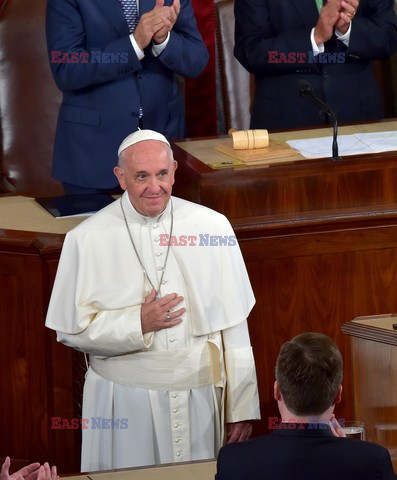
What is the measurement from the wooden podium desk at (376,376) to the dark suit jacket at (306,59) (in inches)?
78.5

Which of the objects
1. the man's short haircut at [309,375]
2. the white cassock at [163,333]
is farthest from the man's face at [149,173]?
the man's short haircut at [309,375]

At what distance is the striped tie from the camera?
5898 millimetres

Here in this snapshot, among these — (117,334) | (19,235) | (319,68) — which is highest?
(319,68)

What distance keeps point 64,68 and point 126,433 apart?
78.6 inches

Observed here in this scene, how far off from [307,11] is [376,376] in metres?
2.46

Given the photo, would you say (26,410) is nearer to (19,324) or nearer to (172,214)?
(19,324)

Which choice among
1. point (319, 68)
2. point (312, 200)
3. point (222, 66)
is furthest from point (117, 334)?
point (222, 66)

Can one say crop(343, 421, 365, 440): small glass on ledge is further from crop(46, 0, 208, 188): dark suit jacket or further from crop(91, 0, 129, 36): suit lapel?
crop(91, 0, 129, 36): suit lapel

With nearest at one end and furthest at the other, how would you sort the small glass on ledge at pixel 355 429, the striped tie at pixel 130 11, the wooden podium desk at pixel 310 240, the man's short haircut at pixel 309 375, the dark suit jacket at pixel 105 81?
the man's short haircut at pixel 309 375 → the small glass on ledge at pixel 355 429 → the wooden podium desk at pixel 310 240 → the dark suit jacket at pixel 105 81 → the striped tie at pixel 130 11

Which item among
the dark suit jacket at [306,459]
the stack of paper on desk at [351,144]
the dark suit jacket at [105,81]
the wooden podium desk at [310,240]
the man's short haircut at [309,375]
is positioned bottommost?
the dark suit jacket at [306,459]

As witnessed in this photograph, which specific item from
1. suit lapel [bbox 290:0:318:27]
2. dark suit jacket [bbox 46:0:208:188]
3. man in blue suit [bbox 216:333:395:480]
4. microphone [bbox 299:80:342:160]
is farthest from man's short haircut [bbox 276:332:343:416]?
suit lapel [bbox 290:0:318:27]

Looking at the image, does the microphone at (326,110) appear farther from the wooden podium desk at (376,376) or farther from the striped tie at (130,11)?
the striped tie at (130,11)

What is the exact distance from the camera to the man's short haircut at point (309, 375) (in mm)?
3201

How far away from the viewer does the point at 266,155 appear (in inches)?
203
